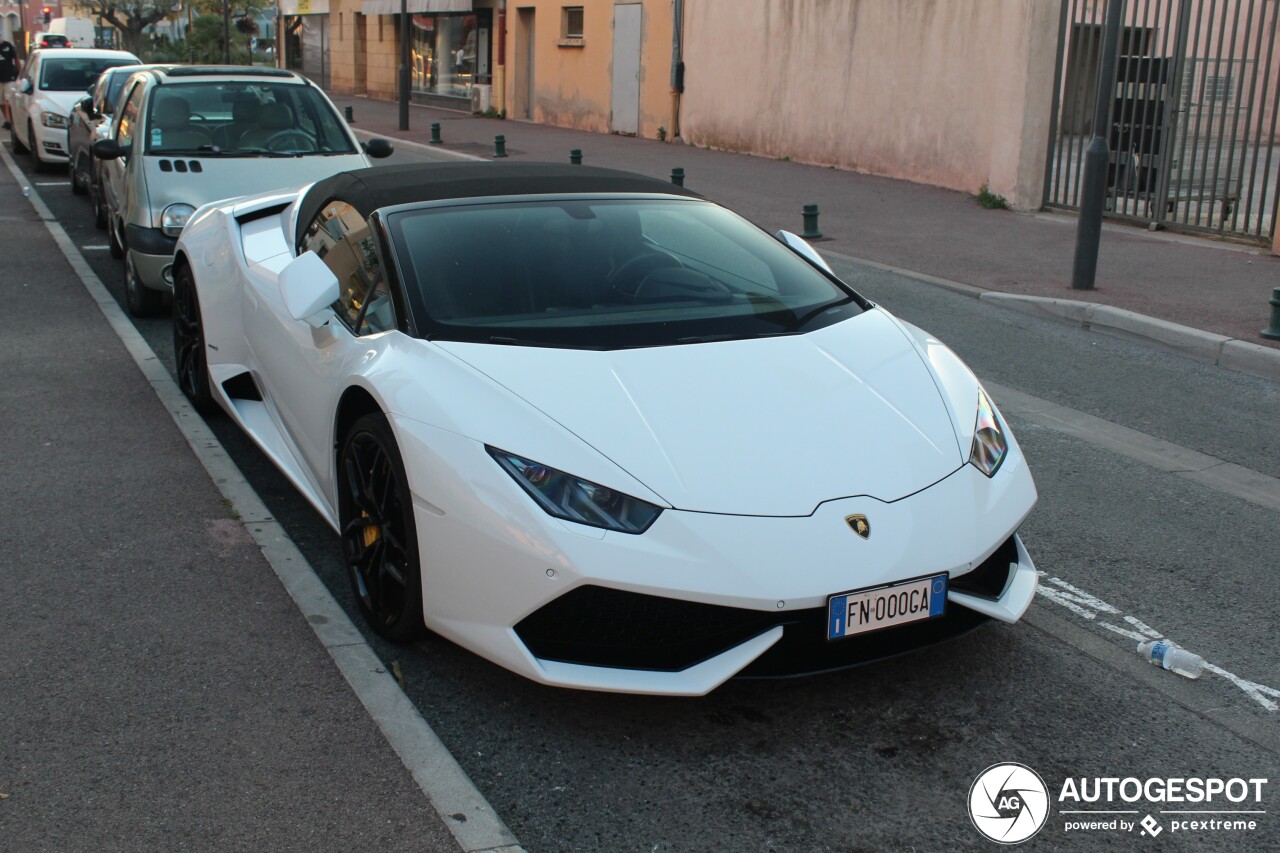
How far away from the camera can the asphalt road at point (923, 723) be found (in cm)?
317

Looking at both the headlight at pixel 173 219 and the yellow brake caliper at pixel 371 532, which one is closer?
the yellow brake caliper at pixel 371 532

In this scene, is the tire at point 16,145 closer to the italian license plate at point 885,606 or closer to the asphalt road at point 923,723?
the asphalt road at point 923,723

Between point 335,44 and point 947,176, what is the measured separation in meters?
30.4

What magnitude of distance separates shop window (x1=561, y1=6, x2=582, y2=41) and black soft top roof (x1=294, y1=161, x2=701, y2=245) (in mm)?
24242

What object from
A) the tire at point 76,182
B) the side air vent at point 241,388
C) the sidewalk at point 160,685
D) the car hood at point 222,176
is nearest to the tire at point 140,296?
the car hood at point 222,176

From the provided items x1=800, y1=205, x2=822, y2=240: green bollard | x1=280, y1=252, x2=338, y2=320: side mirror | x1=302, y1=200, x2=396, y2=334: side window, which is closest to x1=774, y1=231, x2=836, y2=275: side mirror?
x1=302, y1=200, x2=396, y2=334: side window

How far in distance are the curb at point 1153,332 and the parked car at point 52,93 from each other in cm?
1306

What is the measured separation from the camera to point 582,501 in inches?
134

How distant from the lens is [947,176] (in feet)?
58.4

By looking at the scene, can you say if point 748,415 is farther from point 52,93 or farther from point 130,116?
point 52,93

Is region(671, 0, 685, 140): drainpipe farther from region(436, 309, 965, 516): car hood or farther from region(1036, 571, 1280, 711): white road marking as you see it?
region(436, 309, 965, 516): car hood

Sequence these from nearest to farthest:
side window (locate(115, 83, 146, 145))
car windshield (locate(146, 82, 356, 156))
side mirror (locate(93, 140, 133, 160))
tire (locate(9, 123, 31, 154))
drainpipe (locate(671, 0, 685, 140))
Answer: side mirror (locate(93, 140, 133, 160)) → car windshield (locate(146, 82, 356, 156)) → side window (locate(115, 83, 146, 145)) → tire (locate(9, 123, 31, 154)) → drainpipe (locate(671, 0, 685, 140))

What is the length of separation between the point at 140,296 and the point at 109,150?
136cm
